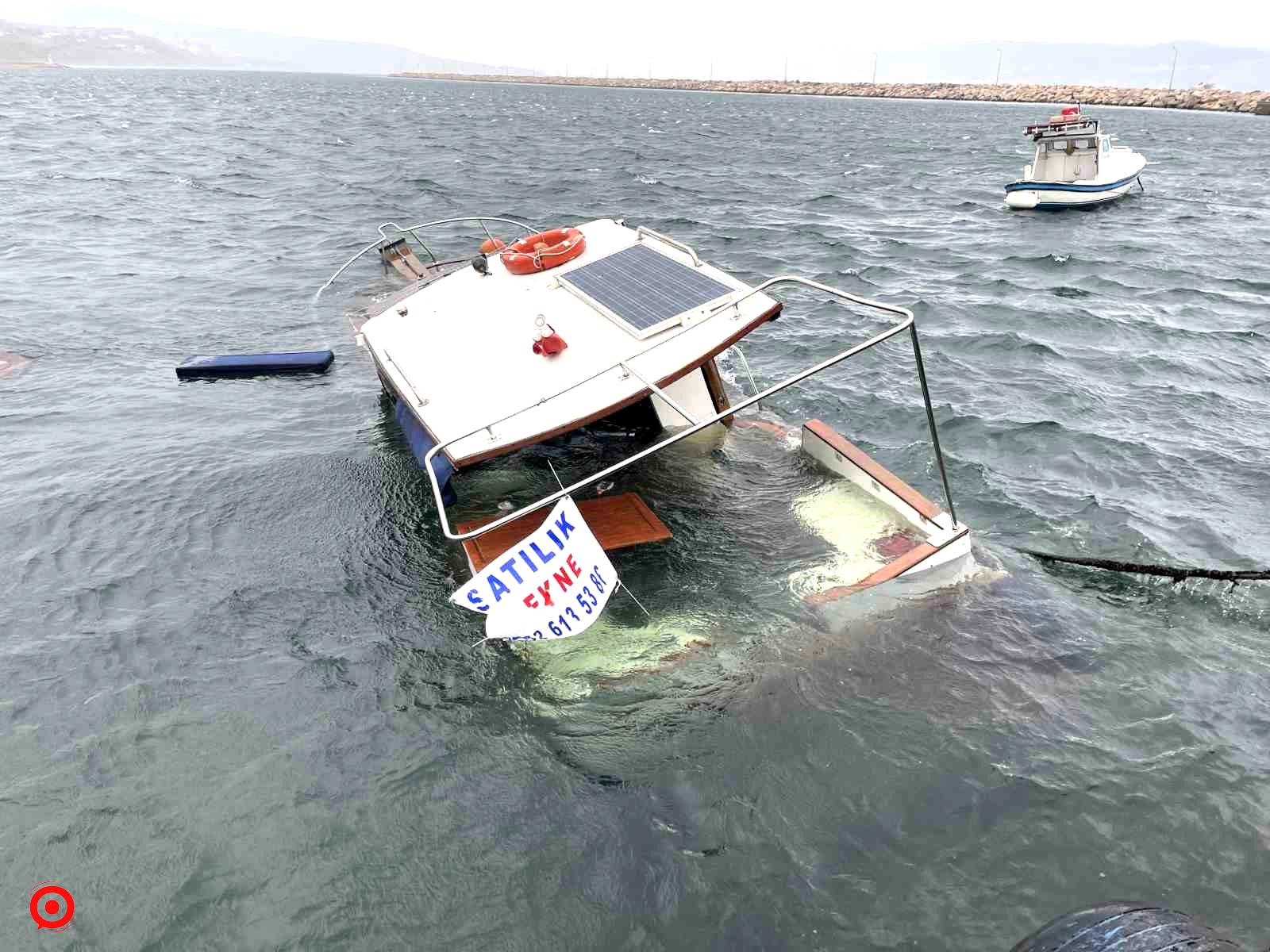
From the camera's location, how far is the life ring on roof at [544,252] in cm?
1378

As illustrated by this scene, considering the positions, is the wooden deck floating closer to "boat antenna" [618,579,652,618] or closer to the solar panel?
"boat antenna" [618,579,652,618]

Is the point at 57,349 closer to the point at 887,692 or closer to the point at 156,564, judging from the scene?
the point at 156,564

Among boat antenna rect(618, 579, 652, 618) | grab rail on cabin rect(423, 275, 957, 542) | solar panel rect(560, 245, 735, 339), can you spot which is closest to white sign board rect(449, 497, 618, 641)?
grab rail on cabin rect(423, 275, 957, 542)

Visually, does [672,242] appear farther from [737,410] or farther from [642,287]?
[737,410]

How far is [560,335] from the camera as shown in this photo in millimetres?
11586

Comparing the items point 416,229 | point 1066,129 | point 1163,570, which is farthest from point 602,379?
Answer: point 1066,129

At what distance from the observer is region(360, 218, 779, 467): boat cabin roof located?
9.93 meters

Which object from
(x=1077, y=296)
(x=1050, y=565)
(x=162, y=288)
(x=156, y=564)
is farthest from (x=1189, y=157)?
(x=156, y=564)

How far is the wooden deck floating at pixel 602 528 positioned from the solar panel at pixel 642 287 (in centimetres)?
259

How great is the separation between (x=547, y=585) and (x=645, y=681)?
1.74 metres

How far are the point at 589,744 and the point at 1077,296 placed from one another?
22368 millimetres

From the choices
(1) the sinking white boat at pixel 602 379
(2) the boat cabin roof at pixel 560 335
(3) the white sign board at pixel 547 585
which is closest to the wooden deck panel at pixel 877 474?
(1) the sinking white boat at pixel 602 379

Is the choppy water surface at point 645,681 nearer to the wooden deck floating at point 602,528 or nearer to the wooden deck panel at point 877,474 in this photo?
the wooden deck floating at point 602,528

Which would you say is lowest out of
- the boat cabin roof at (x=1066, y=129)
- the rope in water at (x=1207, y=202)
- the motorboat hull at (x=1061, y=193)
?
the rope in water at (x=1207, y=202)
